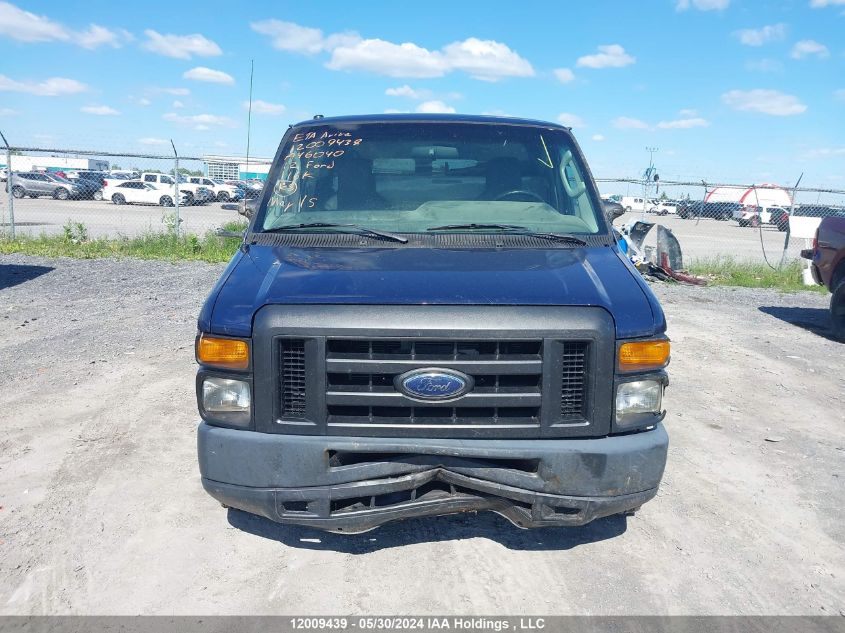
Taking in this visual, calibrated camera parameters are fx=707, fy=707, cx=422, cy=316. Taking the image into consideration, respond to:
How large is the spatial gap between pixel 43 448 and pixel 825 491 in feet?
16.3

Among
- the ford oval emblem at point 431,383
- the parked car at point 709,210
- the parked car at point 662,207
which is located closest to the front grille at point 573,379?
the ford oval emblem at point 431,383

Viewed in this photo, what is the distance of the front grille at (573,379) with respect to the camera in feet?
9.84

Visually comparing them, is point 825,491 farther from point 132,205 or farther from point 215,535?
point 132,205

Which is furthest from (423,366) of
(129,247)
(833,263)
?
(129,247)

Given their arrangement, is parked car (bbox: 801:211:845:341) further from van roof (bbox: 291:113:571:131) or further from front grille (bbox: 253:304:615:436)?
front grille (bbox: 253:304:615:436)

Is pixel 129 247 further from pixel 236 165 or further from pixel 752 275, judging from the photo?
pixel 236 165

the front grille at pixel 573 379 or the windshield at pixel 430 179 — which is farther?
the windshield at pixel 430 179

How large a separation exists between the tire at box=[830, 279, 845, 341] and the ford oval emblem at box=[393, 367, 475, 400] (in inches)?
295

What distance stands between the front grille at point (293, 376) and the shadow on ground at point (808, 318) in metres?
7.85

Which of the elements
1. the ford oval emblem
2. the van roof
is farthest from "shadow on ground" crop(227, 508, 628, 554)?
the van roof

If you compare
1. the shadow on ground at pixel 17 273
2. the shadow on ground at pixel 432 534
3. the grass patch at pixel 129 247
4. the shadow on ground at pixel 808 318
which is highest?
the grass patch at pixel 129 247

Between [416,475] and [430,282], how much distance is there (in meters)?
0.84

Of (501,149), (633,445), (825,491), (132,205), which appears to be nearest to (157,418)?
(501,149)

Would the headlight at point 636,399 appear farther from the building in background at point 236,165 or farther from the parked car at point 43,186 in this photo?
the parked car at point 43,186
